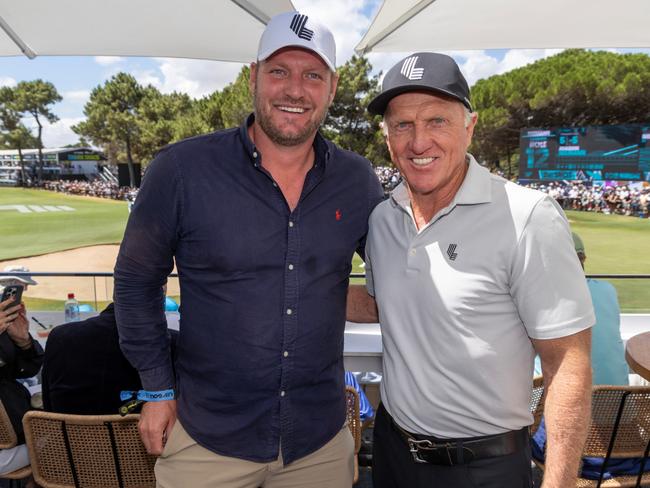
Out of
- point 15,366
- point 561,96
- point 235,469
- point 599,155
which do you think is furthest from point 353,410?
point 561,96

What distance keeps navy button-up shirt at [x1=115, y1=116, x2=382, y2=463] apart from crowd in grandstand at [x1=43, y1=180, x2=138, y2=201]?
4357 cm

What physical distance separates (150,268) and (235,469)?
0.74 m

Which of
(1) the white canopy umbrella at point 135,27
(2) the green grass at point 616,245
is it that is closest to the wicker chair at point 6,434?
(1) the white canopy umbrella at point 135,27

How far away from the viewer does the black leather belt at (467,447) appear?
1433 millimetres

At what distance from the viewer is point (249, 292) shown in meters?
1.60

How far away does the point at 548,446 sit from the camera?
1355 mm

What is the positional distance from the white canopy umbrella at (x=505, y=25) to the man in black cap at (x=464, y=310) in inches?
83.6

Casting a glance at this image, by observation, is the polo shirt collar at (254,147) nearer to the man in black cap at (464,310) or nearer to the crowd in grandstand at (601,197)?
the man in black cap at (464,310)

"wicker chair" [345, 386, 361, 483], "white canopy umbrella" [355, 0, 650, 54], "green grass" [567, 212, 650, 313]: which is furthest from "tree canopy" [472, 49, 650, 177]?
"wicker chair" [345, 386, 361, 483]

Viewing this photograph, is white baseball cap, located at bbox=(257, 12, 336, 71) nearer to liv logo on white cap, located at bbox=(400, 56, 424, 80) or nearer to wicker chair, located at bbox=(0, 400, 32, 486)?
liv logo on white cap, located at bbox=(400, 56, 424, 80)

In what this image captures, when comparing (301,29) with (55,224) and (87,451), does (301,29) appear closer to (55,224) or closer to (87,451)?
(87,451)

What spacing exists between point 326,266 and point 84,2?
2.80m

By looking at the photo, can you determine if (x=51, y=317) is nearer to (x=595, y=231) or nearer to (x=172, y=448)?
(x=172, y=448)

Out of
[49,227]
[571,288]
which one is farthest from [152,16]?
[49,227]
